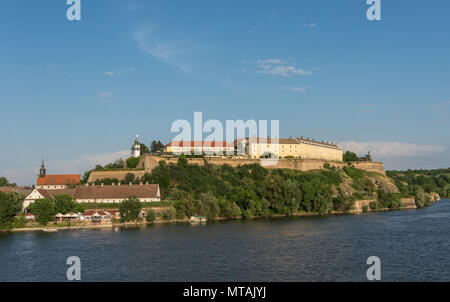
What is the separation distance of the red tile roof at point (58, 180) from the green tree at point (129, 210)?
23.7 m

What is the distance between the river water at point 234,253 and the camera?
25891mm

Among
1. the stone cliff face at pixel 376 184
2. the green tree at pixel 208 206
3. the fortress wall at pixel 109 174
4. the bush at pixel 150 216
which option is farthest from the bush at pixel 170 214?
the stone cliff face at pixel 376 184

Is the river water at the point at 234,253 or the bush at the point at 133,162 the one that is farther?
the bush at the point at 133,162

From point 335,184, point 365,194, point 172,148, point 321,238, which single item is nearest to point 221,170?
point 172,148

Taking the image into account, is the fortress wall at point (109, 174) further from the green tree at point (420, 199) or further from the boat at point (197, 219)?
the green tree at point (420, 199)

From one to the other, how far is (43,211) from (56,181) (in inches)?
956

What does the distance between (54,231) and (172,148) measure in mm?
39542

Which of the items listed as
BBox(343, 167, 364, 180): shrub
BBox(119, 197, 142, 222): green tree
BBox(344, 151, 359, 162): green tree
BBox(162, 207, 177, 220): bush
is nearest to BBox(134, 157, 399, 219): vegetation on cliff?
BBox(162, 207, 177, 220): bush

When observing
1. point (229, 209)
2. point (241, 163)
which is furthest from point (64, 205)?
point (241, 163)

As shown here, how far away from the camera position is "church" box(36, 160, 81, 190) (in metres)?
73.6

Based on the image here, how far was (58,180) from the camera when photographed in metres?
74.4

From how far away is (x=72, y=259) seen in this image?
1193 inches

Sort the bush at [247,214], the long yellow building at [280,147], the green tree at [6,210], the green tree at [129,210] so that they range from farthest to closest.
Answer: the long yellow building at [280,147], the bush at [247,214], the green tree at [129,210], the green tree at [6,210]

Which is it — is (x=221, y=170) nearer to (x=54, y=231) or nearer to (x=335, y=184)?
(x=335, y=184)
